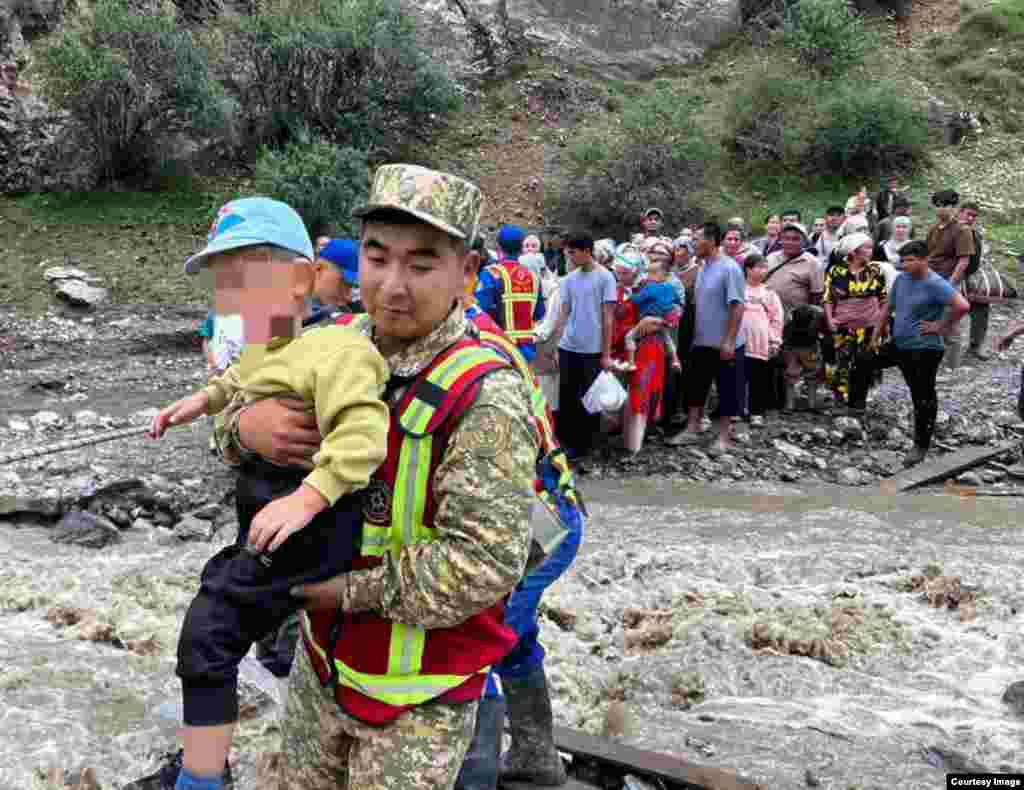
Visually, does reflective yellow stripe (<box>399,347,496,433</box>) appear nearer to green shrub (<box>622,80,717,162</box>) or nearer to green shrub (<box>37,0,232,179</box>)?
green shrub (<box>37,0,232,179</box>)

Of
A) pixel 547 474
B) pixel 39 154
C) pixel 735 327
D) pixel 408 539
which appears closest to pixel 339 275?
pixel 547 474

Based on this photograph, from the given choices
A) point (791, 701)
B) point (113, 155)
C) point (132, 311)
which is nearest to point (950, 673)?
point (791, 701)

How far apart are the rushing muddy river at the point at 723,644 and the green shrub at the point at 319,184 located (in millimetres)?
8159

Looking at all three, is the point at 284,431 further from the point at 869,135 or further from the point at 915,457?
the point at 869,135

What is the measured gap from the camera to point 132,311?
11.8m

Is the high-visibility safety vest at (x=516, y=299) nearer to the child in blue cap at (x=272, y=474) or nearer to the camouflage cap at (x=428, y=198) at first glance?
the child in blue cap at (x=272, y=474)

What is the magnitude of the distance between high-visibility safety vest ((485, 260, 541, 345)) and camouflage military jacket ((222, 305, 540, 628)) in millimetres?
5055

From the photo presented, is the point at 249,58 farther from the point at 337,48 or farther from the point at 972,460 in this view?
the point at 972,460

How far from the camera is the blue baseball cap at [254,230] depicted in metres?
1.86

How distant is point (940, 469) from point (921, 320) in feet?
4.48

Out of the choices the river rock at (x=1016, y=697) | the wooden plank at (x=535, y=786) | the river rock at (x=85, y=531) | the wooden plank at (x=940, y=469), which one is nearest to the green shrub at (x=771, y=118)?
the wooden plank at (x=940, y=469)

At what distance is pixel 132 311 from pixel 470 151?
860 cm

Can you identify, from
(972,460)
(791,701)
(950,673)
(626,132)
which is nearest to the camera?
(791,701)

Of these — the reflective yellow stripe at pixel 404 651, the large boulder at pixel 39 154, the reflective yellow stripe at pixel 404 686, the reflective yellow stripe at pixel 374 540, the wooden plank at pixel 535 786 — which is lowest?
the wooden plank at pixel 535 786
